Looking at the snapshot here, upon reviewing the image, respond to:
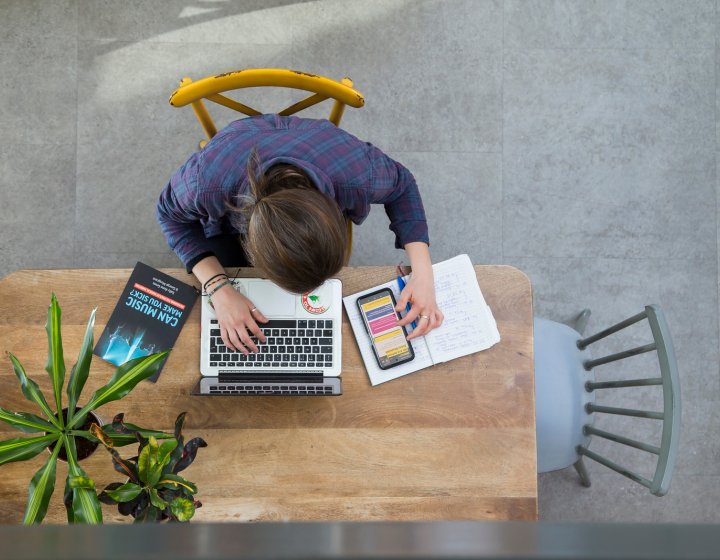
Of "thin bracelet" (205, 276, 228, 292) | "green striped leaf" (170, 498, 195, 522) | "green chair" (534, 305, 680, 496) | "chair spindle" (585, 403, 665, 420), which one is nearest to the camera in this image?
"green striped leaf" (170, 498, 195, 522)

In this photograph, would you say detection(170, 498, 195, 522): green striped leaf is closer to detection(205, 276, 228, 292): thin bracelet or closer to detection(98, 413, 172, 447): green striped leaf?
detection(98, 413, 172, 447): green striped leaf

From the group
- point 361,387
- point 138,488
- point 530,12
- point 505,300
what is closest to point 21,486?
point 138,488

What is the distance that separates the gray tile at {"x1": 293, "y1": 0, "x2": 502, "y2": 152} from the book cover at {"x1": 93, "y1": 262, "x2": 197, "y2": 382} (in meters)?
0.91

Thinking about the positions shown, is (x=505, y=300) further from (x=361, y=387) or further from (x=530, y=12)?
(x=530, y=12)

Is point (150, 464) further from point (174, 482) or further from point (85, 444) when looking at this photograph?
point (85, 444)

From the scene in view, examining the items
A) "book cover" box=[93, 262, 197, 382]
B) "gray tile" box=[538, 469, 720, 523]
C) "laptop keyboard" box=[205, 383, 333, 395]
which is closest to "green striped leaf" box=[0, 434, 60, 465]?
"book cover" box=[93, 262, 197, 382]

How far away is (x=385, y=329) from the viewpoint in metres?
1.31

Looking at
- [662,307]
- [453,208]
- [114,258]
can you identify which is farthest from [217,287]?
[662,307]

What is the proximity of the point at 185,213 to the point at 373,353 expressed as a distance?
1.63 ft

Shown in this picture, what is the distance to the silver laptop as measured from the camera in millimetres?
1297

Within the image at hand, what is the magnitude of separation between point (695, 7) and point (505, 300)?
1375 millimetres

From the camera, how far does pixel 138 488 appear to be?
1.10 meters

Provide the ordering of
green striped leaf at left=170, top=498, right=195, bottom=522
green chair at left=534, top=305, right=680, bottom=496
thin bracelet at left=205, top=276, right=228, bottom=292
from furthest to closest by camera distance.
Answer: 1. green chair at left=534, top=305, right=680, bottom=496
2. thin bracelet at left=205, top=276, right=228, bottom=292
3. green striped leaf at left=170, top=498, right=195, bottom=522

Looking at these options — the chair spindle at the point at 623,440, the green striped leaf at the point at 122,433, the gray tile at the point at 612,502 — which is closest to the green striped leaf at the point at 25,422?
the green striped leaf at the point at 122,433
